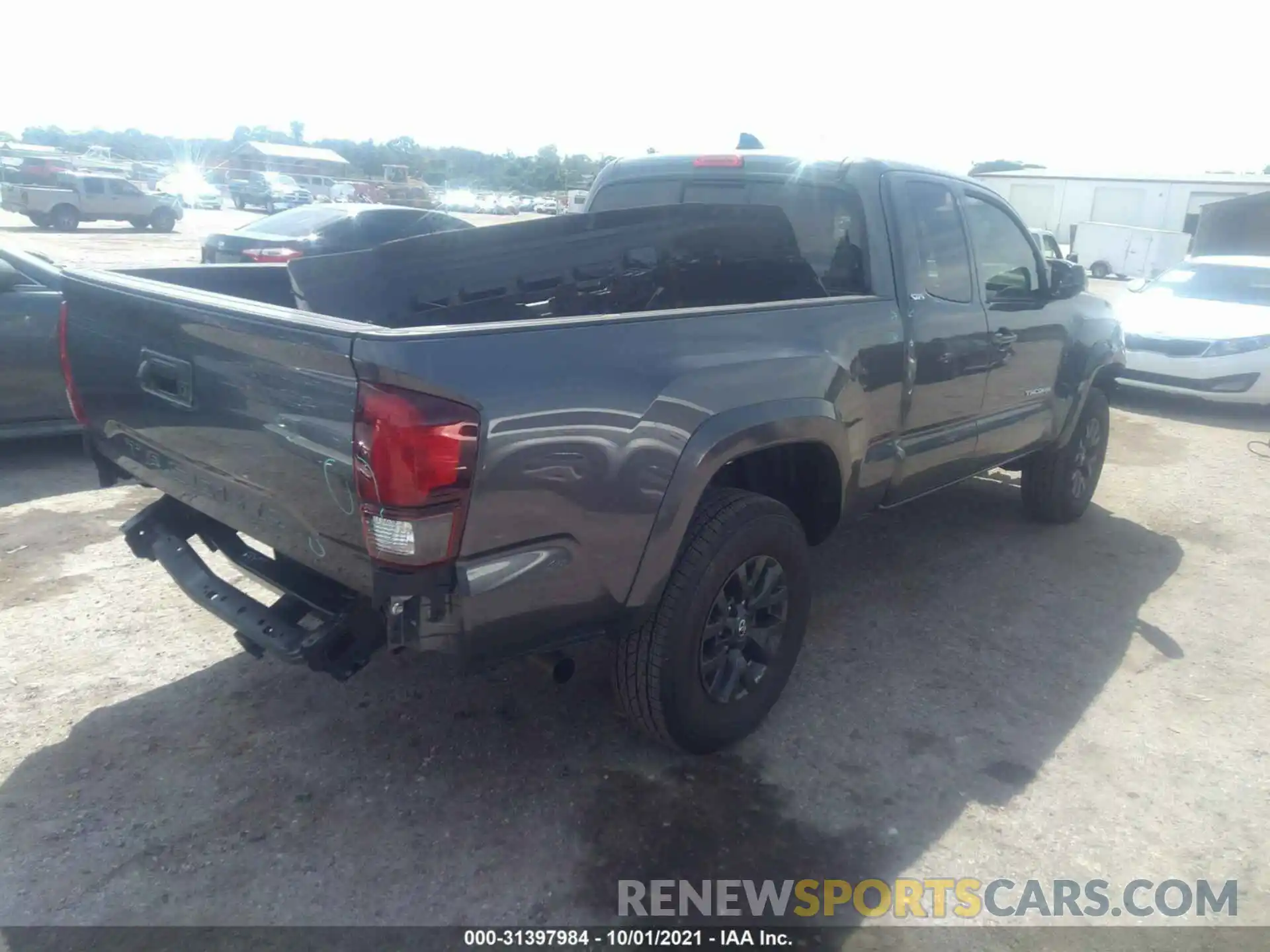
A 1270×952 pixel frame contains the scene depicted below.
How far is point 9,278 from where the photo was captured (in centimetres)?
589

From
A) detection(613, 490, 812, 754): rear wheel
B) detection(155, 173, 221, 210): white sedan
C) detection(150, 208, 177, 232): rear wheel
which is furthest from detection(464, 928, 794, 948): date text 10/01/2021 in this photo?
detection(155, 173, 221, 210): white sedan

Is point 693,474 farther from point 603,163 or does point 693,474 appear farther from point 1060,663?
point 603,163

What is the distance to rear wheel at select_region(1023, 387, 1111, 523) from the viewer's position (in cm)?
547

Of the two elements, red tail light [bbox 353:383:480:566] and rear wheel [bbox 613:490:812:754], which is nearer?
red tail light [bbox 353:383:480:566]

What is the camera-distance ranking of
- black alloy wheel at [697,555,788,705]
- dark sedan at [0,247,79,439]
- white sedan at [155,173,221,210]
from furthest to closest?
white sedan at [155,173,221,210] < dark sedan at [0,247,79,439] < black alloy wheel at [697,555,788,705]

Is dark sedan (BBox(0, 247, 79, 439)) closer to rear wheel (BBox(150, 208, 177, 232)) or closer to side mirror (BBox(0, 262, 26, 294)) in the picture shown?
side mirror (BBox(0, 262, 26, 294))

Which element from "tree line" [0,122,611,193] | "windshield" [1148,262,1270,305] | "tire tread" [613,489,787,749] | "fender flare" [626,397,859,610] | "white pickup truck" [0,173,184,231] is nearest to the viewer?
"fender flare" [626,397,859,610]

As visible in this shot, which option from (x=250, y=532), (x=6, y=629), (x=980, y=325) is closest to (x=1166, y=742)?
(x=980, y=325)

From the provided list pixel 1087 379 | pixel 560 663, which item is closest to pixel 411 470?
pixel 560 663

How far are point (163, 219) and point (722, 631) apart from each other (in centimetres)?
3043

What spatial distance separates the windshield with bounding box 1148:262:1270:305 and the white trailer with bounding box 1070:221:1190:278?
18.4 m

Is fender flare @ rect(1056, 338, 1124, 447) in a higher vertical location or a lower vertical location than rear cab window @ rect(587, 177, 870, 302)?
lower

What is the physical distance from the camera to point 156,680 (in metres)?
3.57

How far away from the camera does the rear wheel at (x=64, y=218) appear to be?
87.2 ft
